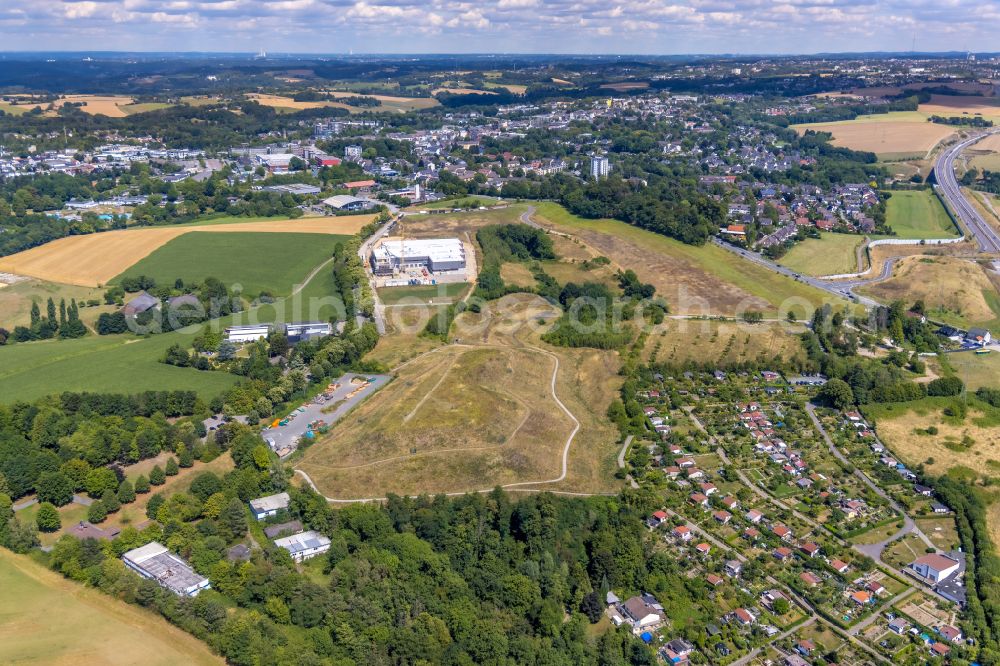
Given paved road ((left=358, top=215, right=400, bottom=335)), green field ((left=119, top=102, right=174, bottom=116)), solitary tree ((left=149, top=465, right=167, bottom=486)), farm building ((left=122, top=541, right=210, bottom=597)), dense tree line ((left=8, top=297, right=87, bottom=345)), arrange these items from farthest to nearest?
green field ((left=119, top=102, right=174, bottom=116)) < paved road ((left=358, top=215, right=400, bottom=335)) < dense tree line ((left=8, top=297, right=87, bottom=345)) < solitary tree ((left=149, top=465, right=167, bottom=486)) < farm building ((left=122, top=541, right=210, bottom=597))

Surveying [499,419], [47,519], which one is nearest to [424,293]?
[499,419]

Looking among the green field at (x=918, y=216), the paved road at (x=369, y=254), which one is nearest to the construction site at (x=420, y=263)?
the paved road at (x=369, y=254)

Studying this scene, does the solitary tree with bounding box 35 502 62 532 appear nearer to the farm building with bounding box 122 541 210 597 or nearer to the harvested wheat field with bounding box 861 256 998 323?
the farm building with bounding box 122 541 210 597

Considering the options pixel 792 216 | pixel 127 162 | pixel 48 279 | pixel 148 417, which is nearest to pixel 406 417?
pixel 148 417

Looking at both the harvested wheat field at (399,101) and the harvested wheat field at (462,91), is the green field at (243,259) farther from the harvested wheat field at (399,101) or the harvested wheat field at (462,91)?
the harvested wheat field at (462,91)

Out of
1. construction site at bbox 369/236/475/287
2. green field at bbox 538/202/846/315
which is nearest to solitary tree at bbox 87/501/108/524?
construction site at bbox 369/236/475/287
